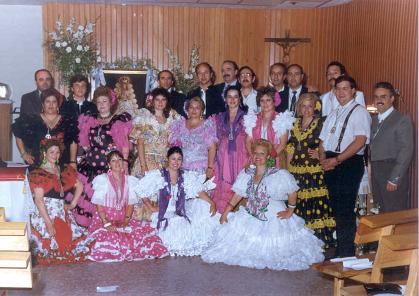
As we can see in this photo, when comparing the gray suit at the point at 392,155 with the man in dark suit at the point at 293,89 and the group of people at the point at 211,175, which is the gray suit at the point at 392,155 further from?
the man in dark suit at the point at 293,89

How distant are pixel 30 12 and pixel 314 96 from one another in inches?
202

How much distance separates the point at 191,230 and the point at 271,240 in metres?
0.79

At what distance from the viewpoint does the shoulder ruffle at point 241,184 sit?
5.70 meters

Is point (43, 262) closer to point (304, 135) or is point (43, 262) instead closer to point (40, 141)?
point (40, 141)

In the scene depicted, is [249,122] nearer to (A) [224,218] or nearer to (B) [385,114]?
(A) [224,218]

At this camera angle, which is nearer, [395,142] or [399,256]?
[399,256]

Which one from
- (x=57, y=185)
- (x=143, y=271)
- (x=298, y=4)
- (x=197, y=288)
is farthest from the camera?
(x=298, y=4)

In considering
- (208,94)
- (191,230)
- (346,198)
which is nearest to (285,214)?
(346,198)

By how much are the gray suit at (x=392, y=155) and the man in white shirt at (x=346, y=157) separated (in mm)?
215

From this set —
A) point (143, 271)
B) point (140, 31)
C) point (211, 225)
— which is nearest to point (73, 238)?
point (143, 271)

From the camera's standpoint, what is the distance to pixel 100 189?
5.82m

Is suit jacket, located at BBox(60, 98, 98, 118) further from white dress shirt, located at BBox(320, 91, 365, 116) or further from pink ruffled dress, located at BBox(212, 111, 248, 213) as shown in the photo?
white dress shirt, located at BBox(320, 91, 365, 116)

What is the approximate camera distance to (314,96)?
5.86m

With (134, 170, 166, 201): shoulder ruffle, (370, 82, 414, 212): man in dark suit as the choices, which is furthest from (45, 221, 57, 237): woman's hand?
(370, 82, 414, 212): man in dark suit
